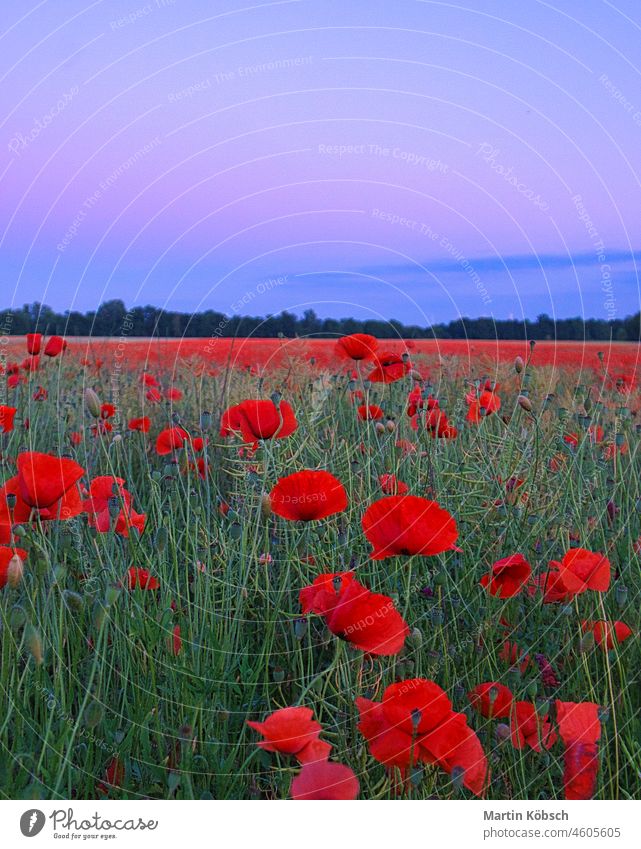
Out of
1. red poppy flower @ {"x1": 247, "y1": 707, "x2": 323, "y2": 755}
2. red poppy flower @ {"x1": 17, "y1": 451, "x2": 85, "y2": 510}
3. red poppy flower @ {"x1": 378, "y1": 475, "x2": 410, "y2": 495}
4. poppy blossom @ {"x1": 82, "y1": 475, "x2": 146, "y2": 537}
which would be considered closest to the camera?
red poppy flower @ {"x1": 247, "y1": 707, "x2": 323, "y2": 755}

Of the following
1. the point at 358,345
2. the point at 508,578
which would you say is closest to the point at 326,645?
the point at 508,578

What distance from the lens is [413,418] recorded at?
9.77 feet

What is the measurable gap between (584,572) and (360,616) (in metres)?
0.53

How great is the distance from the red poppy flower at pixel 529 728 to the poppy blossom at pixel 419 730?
→ 15 cm

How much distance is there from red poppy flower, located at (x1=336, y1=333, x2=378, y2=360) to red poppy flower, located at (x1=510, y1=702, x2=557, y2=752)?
1135mm

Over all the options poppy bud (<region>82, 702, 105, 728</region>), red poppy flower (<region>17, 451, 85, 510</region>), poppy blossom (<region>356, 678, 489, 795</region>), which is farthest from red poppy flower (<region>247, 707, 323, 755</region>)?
red poppy flower (<region>17, 451, 85, 510</region>)

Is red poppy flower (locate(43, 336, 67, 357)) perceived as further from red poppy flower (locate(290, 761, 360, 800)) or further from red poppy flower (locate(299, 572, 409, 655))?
red poppy flower (locate(290, 761, 360, 800))

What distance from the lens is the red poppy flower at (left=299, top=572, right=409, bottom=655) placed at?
1276 mm

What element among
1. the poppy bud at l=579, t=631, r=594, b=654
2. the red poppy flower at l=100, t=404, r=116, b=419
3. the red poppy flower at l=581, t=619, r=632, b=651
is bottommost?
the red poppy flower at l=581, t=619, r=632, b=651

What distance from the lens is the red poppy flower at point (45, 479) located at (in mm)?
1435

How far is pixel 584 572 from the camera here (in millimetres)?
1579
